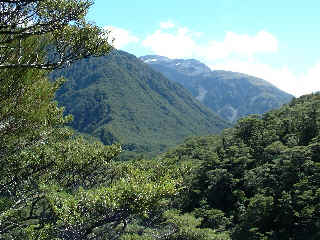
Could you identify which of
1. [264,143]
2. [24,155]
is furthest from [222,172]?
[24,155]

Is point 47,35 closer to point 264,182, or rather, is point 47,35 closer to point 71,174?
point 71,174

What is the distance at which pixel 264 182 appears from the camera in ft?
164

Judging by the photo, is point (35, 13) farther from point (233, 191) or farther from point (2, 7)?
point (233, 191)

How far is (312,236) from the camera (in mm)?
37938

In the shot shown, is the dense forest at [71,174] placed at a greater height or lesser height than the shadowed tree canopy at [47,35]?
lesser

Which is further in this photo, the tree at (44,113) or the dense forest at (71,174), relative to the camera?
the dense forest at (71,174)

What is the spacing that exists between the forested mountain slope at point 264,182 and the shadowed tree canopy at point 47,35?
3588 centimetres

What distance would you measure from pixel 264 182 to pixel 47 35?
4526 centimetres

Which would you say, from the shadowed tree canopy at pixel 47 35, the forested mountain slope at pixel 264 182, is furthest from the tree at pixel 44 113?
the forested mountain slope at pixel 264 182

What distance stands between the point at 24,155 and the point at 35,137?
1.57 m

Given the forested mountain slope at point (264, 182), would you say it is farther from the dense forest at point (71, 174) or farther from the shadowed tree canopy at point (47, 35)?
the shadowed tree canopy at point (47, 35)

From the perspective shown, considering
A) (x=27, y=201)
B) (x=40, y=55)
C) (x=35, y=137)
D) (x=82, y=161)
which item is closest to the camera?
(x=40, y=55)

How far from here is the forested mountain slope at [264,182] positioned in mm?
41719

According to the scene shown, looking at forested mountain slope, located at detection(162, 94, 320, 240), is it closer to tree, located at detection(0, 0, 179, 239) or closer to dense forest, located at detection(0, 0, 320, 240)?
dense forest, located at detection(0, 0, 320, 240)
